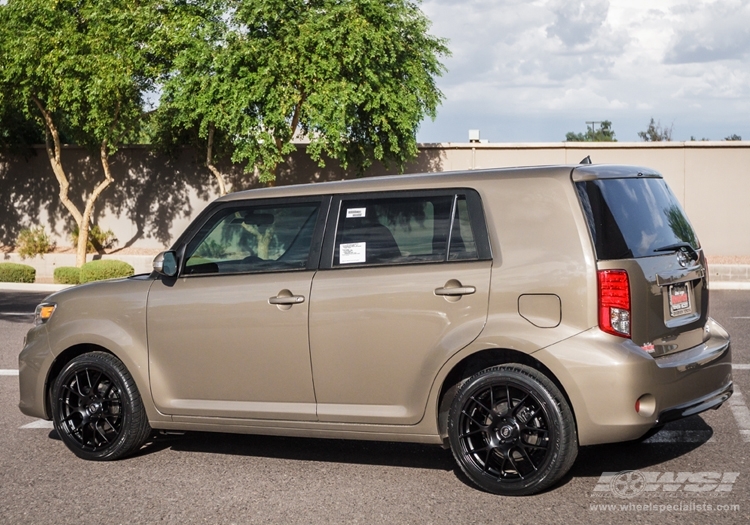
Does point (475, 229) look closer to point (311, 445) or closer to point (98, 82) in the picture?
point (311, 445)

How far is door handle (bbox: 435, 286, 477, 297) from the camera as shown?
5.47 metres

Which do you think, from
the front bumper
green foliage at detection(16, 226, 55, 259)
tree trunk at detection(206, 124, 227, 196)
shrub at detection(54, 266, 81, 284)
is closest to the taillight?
the front bumper

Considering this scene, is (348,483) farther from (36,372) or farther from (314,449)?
(36,372)

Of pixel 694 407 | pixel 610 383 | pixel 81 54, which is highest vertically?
pixel 81 54

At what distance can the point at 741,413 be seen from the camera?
7473 mm

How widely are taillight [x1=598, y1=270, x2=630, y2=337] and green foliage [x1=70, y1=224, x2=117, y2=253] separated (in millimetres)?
26656

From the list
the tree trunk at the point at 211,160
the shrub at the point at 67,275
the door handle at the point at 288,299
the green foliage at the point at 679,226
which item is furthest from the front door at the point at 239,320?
the tree trunk at the point at 211,160

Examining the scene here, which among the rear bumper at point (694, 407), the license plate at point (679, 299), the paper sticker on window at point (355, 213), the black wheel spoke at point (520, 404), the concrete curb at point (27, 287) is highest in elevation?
the paper sticker on window at point (355, 213)

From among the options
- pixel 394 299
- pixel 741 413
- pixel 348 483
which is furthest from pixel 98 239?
pixel 394 299

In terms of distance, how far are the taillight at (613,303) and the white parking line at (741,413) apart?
6.85 ft

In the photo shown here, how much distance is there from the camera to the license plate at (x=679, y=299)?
18.2 feet

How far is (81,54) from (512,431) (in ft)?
72.9

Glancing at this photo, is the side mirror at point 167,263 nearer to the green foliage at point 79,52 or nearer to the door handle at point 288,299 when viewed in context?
the door handle at point 288,299

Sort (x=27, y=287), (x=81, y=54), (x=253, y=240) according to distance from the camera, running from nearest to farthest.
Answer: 1. (x=253, y=240)
2. (x=27, y=287)
3. (x=81, y=54)
